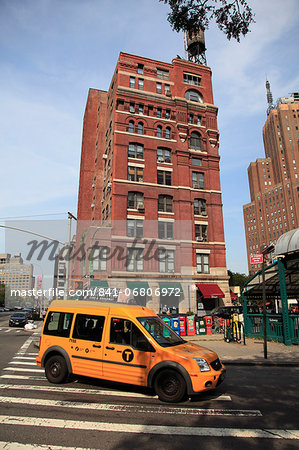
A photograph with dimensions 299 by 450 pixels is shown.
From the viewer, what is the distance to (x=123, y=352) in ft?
22.5

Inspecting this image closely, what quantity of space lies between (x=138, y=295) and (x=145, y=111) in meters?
21.2

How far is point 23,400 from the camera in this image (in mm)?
6348

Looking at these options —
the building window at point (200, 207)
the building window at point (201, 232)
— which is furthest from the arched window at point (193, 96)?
the building window at point (201, 232)

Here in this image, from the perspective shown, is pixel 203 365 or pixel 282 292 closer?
pixel 203 365

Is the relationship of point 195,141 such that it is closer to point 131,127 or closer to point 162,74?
point 131,127

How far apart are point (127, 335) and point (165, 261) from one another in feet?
80.2

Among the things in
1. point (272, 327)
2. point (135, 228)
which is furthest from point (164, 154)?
point (272, 327)

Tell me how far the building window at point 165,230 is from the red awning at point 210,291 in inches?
242

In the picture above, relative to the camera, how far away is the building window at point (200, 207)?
34.1 metres

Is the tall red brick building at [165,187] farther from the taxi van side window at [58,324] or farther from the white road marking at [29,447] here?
the white road marking at [29,447]

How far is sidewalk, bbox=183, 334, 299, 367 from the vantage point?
10.7 m

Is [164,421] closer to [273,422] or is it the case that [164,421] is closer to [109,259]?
[273,422]

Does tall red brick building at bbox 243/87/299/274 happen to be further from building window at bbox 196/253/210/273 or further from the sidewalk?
the sidewalk

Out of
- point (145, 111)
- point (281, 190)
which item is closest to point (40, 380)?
point (145, 111)
